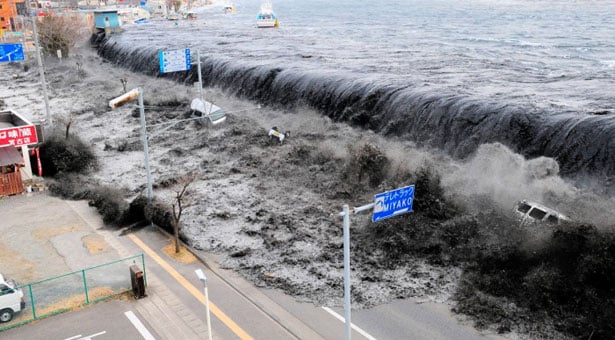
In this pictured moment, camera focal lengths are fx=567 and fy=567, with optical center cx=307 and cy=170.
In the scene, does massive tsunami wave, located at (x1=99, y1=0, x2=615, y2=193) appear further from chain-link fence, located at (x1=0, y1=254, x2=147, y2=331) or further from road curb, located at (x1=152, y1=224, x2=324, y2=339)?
chain-link fence, located at (x1=0, y1=254, x2=147, y2=331)

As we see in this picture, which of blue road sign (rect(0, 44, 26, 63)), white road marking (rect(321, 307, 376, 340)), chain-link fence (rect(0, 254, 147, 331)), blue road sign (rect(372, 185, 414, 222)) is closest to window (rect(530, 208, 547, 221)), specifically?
white road marking (rect(321, 307, 376, 340))

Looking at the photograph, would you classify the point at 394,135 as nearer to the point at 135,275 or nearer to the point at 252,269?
the point at 252,269

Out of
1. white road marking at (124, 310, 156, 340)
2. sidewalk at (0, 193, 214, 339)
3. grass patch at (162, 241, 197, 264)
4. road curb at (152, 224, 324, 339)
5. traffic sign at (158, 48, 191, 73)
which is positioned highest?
traffic sign at (158, 48, 191, 73)

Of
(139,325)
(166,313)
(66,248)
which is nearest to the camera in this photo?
(139,325)

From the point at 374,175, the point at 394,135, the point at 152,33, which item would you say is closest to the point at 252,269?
the point at 374,175

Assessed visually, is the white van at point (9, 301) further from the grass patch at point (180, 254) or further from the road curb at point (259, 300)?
the road curb at point (259, 300)

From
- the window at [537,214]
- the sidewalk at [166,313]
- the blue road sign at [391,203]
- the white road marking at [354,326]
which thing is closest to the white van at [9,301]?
the sidewalk at [166,313]

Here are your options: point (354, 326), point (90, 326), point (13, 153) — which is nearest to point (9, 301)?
point (90, 326)

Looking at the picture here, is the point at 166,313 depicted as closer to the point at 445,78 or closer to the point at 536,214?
the point at 536,214
